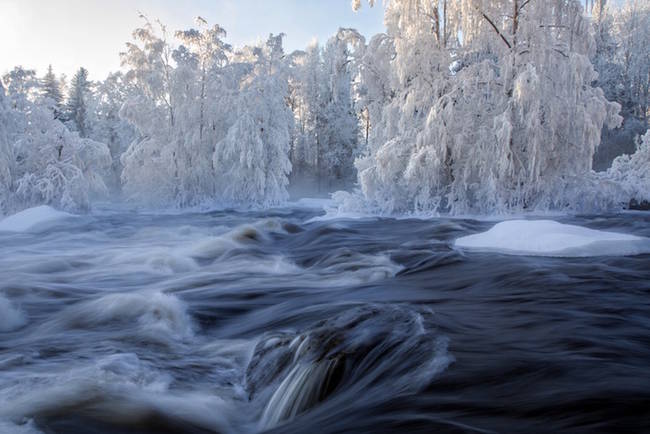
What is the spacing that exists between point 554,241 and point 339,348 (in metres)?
4.02

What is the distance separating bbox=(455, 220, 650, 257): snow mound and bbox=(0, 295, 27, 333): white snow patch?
5273mm

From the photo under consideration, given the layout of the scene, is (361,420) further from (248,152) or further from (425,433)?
(248,152)

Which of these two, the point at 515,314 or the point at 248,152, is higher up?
the point at 248,152

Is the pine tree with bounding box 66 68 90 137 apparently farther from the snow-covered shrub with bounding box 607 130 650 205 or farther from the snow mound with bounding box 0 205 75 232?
the snow-covered shrub with bounding box 607 130 650 205

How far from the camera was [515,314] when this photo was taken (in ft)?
11.5

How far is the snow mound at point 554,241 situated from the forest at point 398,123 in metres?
4.45

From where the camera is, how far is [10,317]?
165 inches

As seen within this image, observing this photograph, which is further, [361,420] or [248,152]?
[248,152]

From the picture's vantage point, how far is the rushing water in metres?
2.13

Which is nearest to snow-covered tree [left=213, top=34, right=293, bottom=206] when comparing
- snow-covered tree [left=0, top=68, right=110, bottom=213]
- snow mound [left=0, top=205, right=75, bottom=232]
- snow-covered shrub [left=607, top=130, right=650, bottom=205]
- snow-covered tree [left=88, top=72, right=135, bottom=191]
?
snow-covered tree [left=0, top=68, right=110, bottom=213]

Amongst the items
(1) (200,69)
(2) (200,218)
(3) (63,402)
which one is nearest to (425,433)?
(3) (63,402)

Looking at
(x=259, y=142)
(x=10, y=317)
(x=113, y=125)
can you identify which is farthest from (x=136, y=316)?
(x=113, y=125)

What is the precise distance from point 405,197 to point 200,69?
36.4ft

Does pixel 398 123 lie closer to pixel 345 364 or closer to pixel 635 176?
pixel 635 176
